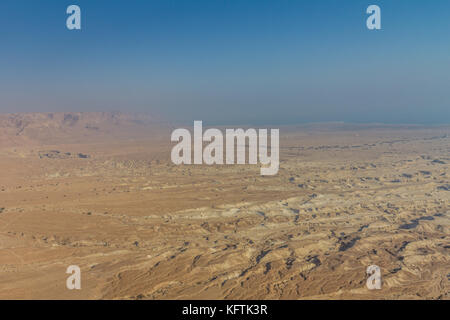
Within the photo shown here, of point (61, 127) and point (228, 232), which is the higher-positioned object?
point (61, 127)

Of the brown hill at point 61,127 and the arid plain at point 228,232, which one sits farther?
the brown hill at point 61,127

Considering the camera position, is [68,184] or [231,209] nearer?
[231,209]

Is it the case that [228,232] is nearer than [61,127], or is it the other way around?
[228,232]

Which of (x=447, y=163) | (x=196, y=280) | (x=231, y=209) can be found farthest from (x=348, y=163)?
(x=196, y=280)

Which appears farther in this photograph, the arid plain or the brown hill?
the brown hill

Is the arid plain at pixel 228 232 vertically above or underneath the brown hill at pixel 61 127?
underneath
